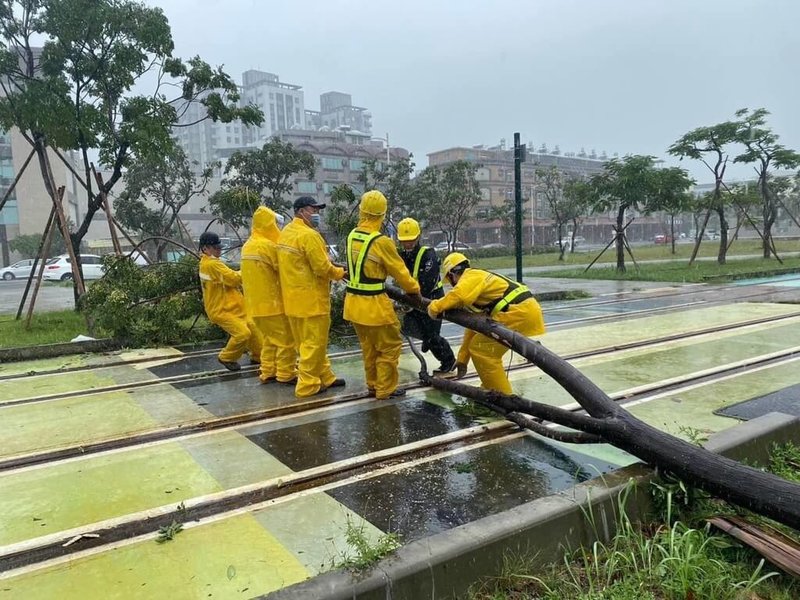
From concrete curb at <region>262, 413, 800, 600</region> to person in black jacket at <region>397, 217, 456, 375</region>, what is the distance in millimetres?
3182

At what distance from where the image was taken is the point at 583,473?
387 centimetres

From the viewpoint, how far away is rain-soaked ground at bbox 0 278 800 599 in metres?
2.94

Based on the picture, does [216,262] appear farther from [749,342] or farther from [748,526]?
[749,342]

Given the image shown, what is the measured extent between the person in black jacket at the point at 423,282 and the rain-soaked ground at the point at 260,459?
0.50 m

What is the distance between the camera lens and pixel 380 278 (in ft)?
17.5

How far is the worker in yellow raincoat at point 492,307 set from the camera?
4.62m

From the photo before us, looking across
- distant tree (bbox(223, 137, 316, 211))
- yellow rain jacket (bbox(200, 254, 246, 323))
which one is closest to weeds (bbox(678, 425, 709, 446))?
yellow rain jacket (bbox(200, 254, 246, 323))

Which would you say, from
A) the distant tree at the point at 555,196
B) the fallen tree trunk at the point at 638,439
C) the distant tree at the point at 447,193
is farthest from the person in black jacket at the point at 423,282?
the distant tree at the point at 555,196

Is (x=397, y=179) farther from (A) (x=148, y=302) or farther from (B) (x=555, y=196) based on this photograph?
(A) (x=148, y=302)

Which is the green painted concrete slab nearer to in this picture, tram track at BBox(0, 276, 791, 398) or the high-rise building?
tram track at BBox(0, 276, 791, 398)

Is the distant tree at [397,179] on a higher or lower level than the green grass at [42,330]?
higher

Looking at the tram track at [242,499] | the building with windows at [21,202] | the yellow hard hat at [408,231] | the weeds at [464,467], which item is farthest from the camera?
the building with windows at [21,202]

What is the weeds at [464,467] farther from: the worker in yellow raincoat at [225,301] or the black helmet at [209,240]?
the black helmet at [209,240]

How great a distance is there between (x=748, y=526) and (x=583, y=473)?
3.40 ft
